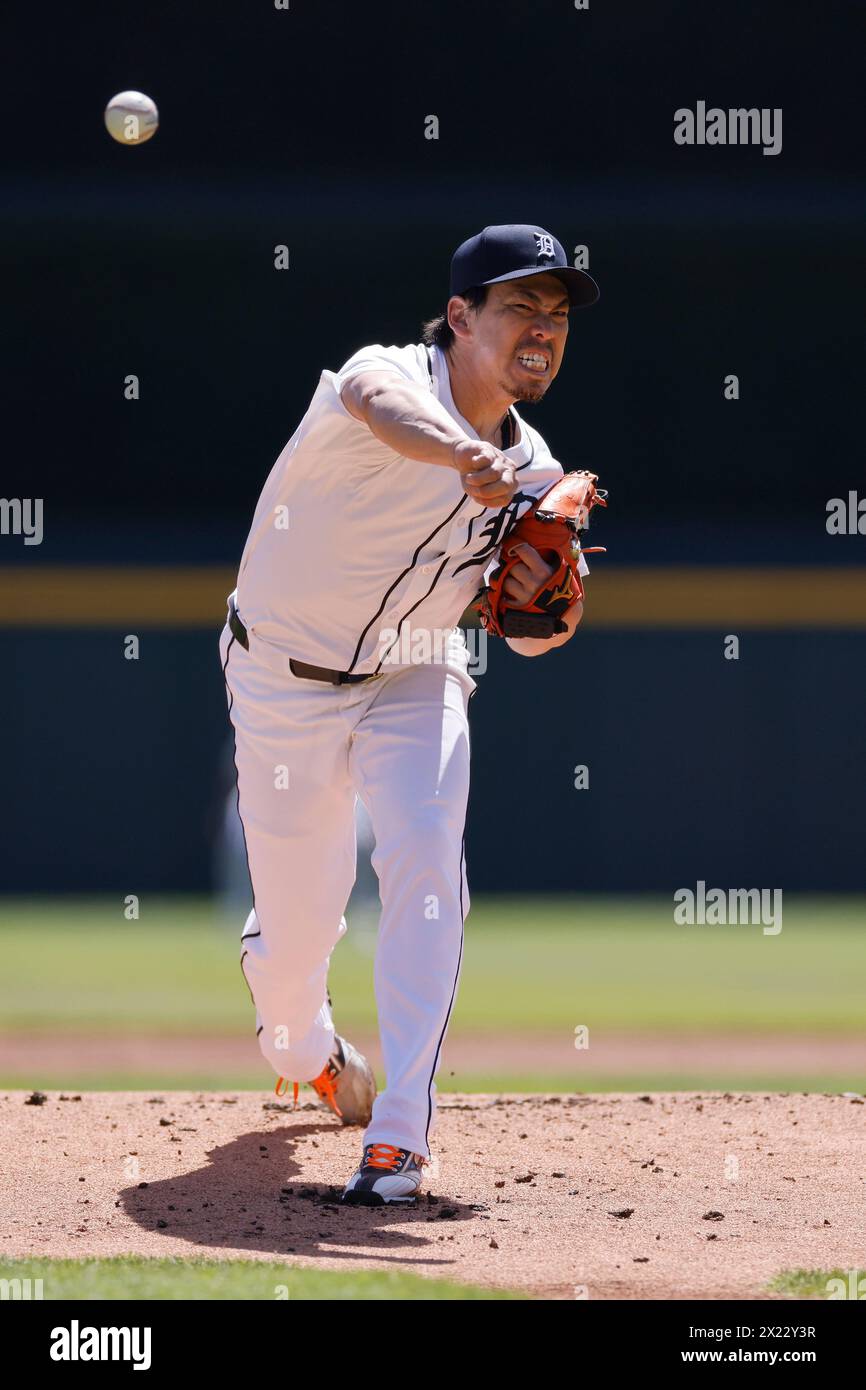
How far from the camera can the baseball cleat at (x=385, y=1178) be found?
10.5ft

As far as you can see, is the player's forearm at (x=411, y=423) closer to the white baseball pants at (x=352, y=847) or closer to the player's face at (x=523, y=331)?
the player's face at (x=523, y=331)

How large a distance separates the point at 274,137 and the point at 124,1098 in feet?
32.9

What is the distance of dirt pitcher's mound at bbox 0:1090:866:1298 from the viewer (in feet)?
9.43

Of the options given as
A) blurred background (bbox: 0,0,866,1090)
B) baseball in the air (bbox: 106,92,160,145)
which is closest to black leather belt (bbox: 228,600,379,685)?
baseball in the air (bbox: 106,92,160,145)

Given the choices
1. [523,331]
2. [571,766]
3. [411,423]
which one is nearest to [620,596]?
[571,766]

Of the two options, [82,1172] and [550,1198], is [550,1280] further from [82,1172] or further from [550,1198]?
[82,1172]

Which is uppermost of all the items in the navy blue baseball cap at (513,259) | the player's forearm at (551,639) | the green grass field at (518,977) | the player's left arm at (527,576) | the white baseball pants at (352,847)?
the navy blue baseball cap at (513,259)

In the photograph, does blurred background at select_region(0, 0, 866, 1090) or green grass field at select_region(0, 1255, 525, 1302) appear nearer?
green grass field at select_region(0, 1255, 525, 1302)

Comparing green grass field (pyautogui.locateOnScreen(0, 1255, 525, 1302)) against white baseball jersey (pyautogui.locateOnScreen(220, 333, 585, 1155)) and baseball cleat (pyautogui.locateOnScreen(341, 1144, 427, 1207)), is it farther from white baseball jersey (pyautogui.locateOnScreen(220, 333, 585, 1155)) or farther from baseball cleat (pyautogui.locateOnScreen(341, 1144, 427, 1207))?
white baseball jersey (pyautogui.locateOnScreen(220, 333, 585, 1155))

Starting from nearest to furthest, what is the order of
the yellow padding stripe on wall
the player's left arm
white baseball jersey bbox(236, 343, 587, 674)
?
white baseball jersey bbox(236, 343, 587, 674) → the player's left arm → the yellow padding stripe on wall

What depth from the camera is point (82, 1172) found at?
11.8 ft

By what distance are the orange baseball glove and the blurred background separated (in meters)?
7.90

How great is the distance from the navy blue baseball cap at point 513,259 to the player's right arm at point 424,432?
262 mm

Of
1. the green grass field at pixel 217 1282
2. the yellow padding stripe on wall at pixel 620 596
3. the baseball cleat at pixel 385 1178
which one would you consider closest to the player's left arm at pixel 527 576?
the baseball cleat at pixel 385 1178
